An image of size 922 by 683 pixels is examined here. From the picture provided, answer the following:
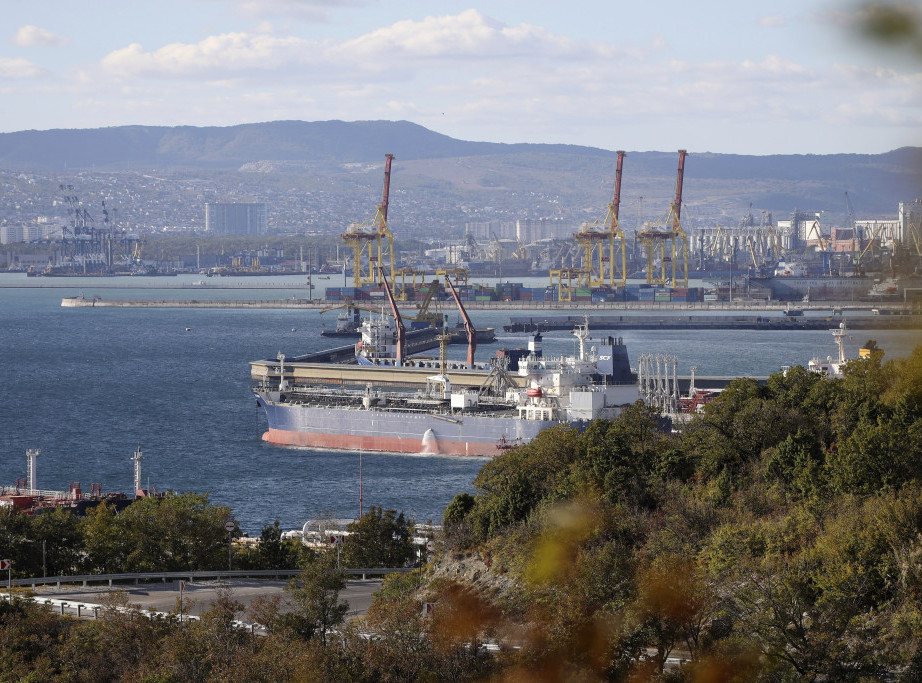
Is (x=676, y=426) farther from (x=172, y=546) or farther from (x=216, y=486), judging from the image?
(x=172, y=546)

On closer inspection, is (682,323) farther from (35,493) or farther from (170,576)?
(170,576)

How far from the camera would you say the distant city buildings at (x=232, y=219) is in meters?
136

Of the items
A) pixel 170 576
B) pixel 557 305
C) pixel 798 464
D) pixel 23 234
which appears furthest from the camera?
pixel 23 234

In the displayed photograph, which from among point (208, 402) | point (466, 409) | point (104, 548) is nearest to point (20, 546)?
point (104, 548)

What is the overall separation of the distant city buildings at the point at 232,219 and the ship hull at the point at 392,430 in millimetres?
116983

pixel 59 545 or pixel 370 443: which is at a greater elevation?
pixel 59 545

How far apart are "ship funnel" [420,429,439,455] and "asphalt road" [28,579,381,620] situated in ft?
32.4

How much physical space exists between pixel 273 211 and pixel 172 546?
474 ft

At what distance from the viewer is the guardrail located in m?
8.79

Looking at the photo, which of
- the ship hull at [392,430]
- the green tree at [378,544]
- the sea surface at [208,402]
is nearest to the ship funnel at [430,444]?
the ship hull at [392,430]

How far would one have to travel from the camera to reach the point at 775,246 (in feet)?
254

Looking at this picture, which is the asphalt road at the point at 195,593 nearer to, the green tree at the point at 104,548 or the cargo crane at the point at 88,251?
the green tree at the point at 104,548

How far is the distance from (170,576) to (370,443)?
10.8m

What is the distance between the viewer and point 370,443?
64.4 feet
